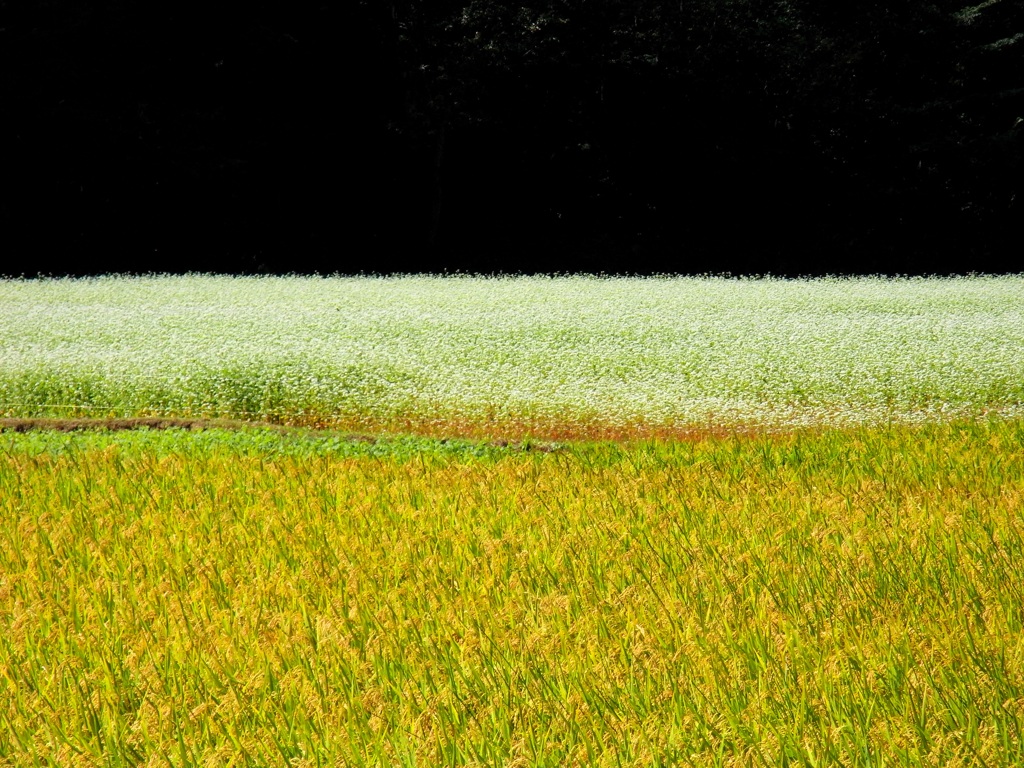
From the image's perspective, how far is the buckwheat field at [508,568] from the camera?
332 centimetres

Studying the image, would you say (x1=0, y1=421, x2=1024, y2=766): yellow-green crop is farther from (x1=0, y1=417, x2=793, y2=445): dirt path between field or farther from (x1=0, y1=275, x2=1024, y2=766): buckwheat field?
(x1=0, y1=417, x2=793, y2=445): dirt path between field

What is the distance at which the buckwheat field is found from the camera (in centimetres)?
332

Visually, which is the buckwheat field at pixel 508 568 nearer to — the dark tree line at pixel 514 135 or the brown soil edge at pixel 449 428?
the brown soil edge at pixel 449 428

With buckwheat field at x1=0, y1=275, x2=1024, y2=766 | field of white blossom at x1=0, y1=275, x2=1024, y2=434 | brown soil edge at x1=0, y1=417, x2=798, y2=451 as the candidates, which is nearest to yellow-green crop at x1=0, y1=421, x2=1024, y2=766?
buckwheat field at x1=0, y1=275, x2=1024, y2=766

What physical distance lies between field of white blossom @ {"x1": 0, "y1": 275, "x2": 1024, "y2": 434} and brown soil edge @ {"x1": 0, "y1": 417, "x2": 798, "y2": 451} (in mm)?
229

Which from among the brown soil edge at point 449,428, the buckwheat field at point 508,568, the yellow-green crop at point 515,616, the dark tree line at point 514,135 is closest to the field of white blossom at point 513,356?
the buckwheat field at point 508,568

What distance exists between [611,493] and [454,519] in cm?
127

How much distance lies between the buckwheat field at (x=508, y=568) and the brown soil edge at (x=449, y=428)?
0.06 meters

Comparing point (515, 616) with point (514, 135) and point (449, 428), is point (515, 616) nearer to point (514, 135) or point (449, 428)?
point (449, 428)

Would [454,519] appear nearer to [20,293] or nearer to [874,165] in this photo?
[20,293]

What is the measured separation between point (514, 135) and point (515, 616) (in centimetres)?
3349

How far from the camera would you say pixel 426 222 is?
3700cm

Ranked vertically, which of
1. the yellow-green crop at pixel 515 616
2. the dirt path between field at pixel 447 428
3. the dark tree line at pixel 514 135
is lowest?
the dirt path between field at pixel 447 428

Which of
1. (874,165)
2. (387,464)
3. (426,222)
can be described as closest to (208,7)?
(426,222)
